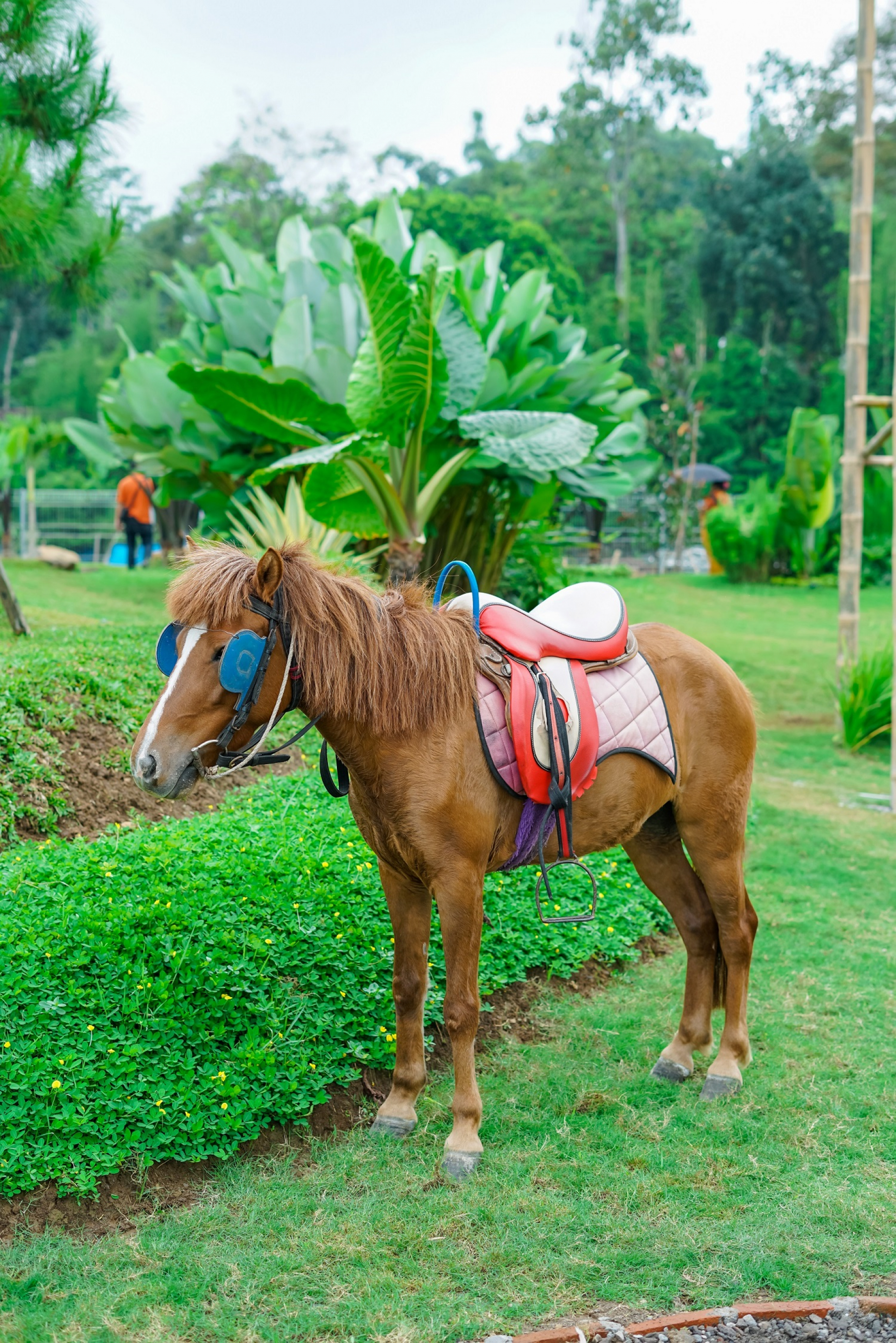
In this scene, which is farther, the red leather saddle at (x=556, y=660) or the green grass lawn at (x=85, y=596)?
the green grass lawn at (x=85, y=596)

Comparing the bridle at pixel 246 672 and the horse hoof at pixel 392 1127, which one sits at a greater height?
the bridle at pixel 246 672

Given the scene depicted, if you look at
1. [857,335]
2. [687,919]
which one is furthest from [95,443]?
[687,919]

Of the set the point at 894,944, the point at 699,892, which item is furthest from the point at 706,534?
the point at 699,892

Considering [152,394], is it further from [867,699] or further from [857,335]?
[867,699]

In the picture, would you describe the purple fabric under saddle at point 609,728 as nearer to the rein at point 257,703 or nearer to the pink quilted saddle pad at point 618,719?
the pink quilted saddle pad at point 618,719

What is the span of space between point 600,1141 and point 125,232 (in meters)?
8.23

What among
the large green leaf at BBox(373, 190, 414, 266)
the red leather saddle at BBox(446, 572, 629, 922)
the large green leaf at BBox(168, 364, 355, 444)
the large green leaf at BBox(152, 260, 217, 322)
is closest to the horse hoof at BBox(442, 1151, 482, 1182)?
the red leather saddle at BBox(446, 572, 629, 922)

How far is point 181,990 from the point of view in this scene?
340cm

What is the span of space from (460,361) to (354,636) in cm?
556

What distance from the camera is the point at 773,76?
39281 millimetres

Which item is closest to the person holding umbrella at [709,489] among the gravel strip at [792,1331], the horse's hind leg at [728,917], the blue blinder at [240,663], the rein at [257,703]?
the horse's hind leg at [728,917]

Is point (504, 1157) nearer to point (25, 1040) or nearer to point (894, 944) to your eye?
point (25, 1040)

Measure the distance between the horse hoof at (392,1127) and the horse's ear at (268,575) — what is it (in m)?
1.78

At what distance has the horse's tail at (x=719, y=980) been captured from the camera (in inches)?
156
